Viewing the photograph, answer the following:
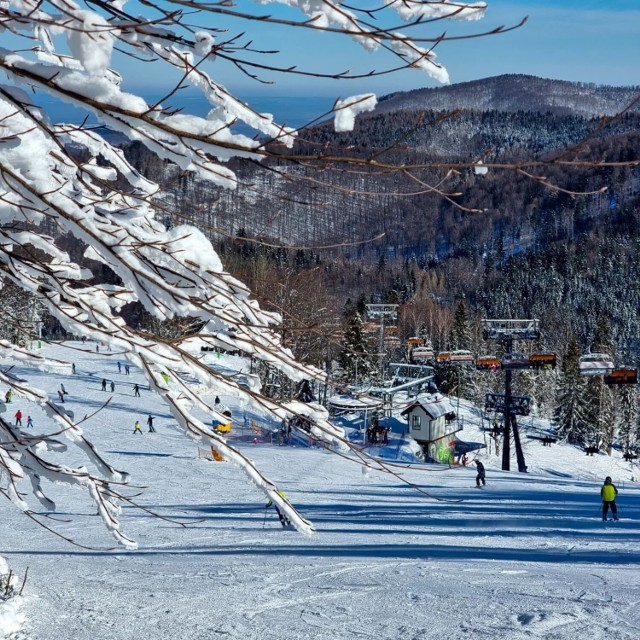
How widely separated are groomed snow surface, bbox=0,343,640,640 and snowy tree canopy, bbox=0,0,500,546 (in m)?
1.69

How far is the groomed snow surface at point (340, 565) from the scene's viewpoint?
8109mm

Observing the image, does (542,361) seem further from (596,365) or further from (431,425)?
(431,425)

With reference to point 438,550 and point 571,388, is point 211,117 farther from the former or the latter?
point 571,388

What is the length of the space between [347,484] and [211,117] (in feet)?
53.7

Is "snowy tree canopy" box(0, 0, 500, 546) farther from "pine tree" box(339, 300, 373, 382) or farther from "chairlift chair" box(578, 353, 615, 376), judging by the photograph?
"chairlift chair" box(578, 353, 615, 376)

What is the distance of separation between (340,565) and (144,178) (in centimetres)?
881

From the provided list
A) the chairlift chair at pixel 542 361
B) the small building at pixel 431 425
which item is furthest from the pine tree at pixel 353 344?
the small building at pixel 431 425

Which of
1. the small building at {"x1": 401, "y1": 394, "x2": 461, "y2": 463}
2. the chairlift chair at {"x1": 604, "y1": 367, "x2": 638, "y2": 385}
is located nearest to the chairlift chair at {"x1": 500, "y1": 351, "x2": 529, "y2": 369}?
the small building at {"x1": 401, "y1": 394, "x2": 461, "y2": 463}

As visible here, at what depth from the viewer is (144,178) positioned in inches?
106

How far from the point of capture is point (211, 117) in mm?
2047

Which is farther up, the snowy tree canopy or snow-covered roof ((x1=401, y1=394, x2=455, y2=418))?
the snowy tree canopy

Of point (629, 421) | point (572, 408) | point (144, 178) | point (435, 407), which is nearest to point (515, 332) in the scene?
point (435, 407)

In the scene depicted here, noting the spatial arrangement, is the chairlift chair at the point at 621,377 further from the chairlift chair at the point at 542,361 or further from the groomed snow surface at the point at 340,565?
the groomed snow surface at the point at 340,565

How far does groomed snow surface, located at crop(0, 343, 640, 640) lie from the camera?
8109 millimetres
